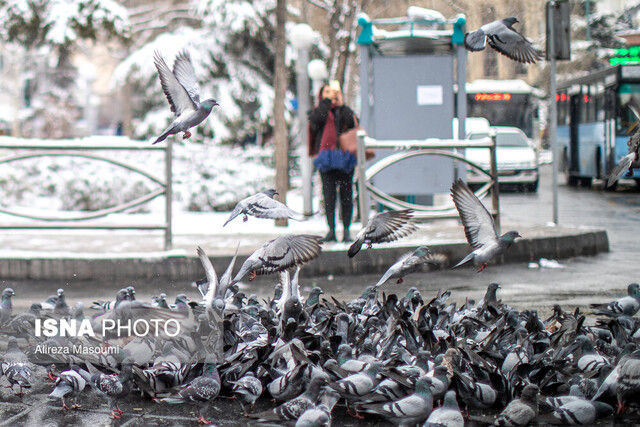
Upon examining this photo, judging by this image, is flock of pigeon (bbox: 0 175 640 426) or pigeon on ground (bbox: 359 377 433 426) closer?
pigeon on ground (bbox: 359 377 433 426)

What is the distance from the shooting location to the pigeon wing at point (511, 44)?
17.7 ft

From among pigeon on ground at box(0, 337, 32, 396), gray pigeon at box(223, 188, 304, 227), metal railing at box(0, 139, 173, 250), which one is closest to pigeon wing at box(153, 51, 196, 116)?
gray pigeon at box(223, 188, 304, 227)

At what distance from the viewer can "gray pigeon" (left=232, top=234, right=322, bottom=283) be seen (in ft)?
16.2

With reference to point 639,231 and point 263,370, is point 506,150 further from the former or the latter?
point 263,370

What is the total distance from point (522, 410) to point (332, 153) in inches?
249

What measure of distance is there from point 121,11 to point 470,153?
8.92 m

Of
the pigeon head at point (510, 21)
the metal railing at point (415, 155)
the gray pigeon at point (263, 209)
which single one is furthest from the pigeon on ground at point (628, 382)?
the metal railing at point (415, 155)

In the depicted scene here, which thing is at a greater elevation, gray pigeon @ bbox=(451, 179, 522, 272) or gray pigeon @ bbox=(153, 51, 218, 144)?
gray pigeon @ bbox=(153, 51, 218, 144)

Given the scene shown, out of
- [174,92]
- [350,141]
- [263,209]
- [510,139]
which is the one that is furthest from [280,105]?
[510,139]

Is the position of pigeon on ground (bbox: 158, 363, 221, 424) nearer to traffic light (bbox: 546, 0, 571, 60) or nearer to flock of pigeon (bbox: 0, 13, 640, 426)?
flock of pigeon (bbox: 0, 13, 640, 426)

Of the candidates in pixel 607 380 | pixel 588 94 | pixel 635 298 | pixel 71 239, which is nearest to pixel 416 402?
pixel 607 380

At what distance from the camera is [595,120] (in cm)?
2488

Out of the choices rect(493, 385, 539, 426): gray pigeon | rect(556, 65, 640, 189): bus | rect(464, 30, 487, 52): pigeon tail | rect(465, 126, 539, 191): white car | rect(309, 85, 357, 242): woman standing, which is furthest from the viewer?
rect(465, 126, 539, 191): white car

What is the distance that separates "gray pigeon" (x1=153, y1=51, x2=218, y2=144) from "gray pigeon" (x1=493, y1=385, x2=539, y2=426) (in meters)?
2.03
